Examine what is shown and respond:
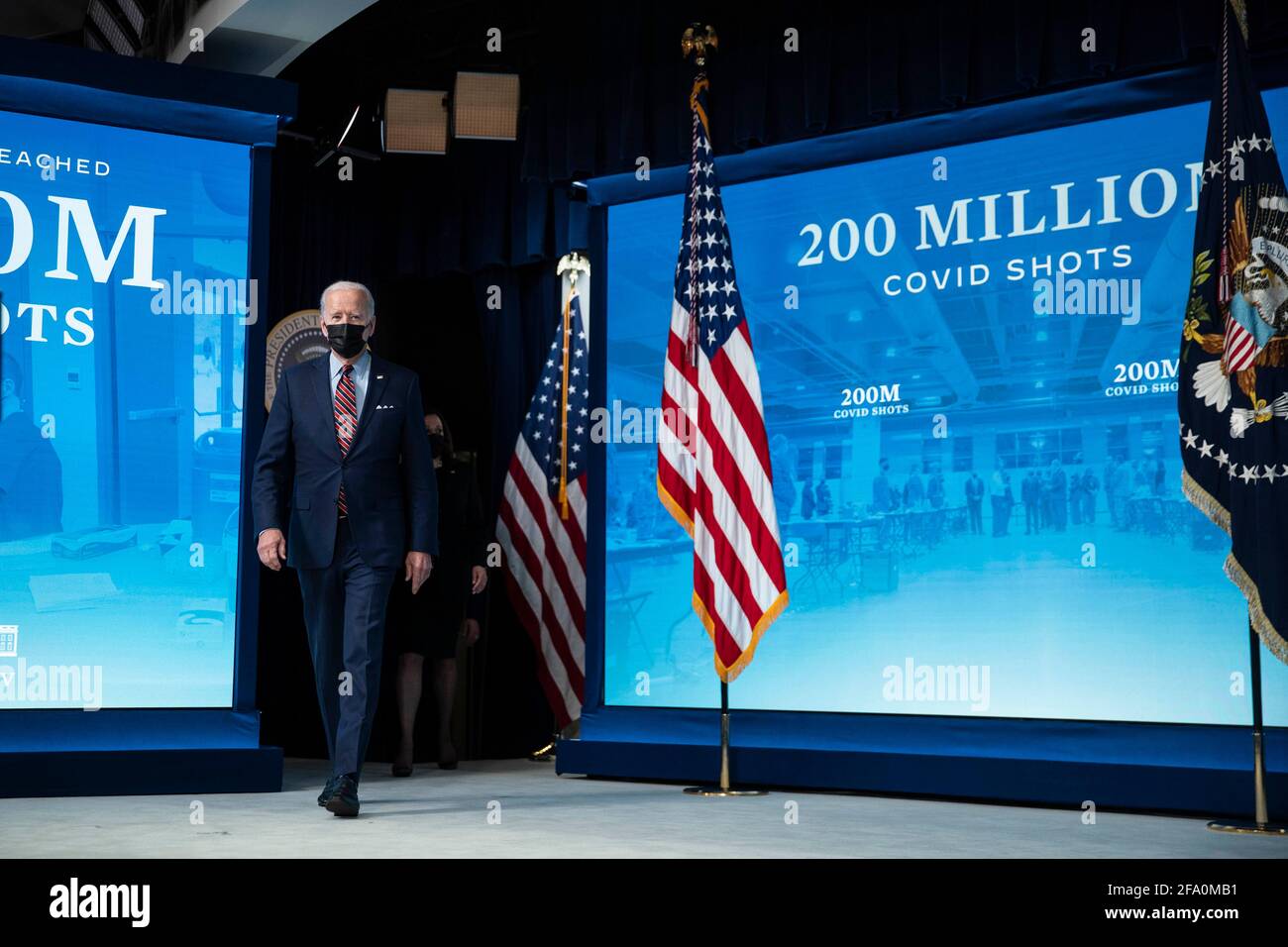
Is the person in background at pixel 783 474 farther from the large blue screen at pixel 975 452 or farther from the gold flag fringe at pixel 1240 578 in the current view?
the gold flag fringe at pixel 1240 578

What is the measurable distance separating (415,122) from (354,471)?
356cm

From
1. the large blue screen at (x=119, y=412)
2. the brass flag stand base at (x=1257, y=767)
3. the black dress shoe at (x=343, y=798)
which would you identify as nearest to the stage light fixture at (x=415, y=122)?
the large blue screen at (x=119, y=412)

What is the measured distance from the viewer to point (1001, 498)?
204 inches

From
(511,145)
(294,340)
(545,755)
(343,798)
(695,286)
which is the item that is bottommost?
(545,755)

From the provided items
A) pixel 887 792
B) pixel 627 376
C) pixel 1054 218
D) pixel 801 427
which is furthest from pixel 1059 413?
pixel 627 376

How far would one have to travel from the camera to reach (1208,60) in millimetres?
4805

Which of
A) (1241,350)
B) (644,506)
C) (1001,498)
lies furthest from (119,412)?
(1241,350)

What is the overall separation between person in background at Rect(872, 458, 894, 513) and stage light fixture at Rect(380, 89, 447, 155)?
314cm

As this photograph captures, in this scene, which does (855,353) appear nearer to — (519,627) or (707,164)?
(707,164)

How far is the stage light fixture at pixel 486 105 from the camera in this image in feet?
23.6

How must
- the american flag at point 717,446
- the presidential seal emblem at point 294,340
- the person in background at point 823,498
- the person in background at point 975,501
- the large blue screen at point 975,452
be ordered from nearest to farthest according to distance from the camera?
1. the large blue screen at point 975,452
2. the person in background at point 975,501
3. the american flag at point 717,446
4. the person in background at point 823,498
5. the presidential seal emblem at point 294,340

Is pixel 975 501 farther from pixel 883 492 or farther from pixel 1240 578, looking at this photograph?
pixel 1240 578

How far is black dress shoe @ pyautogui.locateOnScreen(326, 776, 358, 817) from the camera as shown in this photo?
424 cm

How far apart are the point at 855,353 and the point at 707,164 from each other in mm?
921
